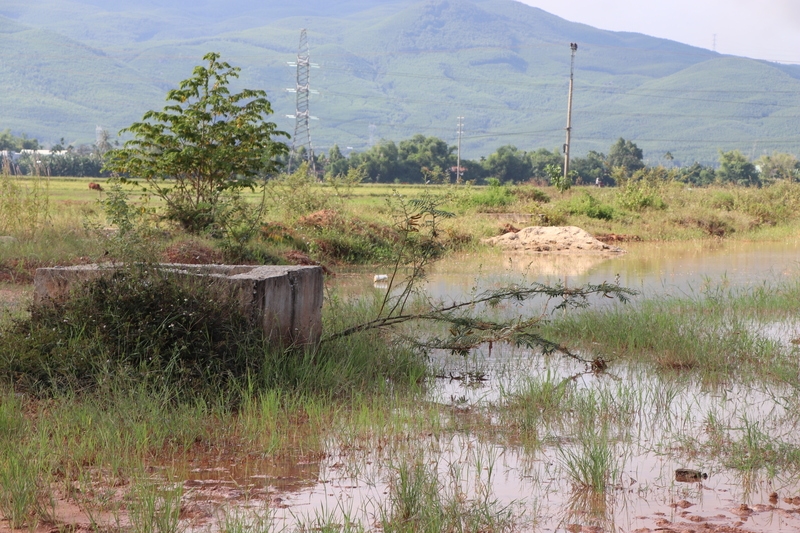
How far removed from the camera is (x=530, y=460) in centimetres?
566

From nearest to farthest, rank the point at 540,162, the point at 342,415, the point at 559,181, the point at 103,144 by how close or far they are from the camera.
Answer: the point at 342,415 → the point at 559,181 → the point at 540,162 → the point at 103,144

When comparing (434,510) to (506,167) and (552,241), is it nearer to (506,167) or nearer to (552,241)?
(552,241)

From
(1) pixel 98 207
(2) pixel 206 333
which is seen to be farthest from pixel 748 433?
(1) pixel 98 207

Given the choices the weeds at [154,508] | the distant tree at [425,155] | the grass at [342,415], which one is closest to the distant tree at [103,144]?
the distant tree at [425,155]

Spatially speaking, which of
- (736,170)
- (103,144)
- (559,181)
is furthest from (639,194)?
(103,144)

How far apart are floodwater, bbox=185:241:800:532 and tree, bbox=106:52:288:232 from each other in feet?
27.9

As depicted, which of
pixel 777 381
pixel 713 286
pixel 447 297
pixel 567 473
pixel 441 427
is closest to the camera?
pixel 567 473

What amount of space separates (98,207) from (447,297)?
1414 cm

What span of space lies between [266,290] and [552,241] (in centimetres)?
1754

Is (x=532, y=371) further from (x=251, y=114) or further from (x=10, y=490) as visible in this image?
(x=251, y=114)

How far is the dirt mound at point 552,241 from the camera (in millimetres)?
23422

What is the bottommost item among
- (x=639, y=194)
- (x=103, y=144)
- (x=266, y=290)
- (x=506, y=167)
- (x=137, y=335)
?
(x=137, y=335)

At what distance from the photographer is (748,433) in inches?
225

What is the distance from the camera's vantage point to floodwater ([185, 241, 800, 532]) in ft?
15.4
